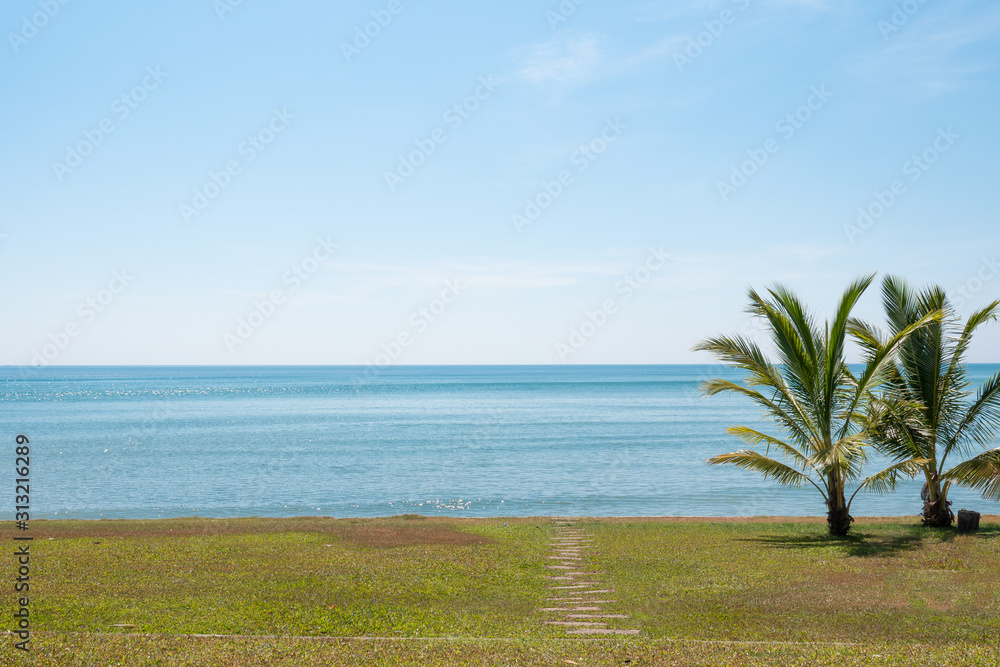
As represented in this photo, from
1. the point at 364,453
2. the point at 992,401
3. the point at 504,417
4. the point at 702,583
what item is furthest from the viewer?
the point at 504,417

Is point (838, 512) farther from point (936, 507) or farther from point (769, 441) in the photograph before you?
point (936, 507)

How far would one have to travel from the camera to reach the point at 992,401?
17406mm

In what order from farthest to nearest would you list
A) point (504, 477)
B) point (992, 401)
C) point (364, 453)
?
point (364, 453), point (504, 477), point (992, 401)

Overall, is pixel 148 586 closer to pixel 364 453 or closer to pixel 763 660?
pixel 763 660

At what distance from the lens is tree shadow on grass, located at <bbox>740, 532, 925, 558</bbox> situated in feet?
50.3

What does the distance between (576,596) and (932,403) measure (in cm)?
1135

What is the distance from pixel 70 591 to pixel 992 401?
19.9m

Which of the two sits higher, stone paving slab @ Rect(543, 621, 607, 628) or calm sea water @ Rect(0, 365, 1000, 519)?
stone paving slab @ Rect(543, 621, 607, 628)

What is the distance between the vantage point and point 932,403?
17641 mm

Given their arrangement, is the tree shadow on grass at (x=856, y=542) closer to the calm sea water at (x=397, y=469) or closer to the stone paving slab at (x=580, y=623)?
the stone paving slab at (x=580, y=623)

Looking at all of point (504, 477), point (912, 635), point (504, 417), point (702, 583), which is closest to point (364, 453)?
point (504, 477)

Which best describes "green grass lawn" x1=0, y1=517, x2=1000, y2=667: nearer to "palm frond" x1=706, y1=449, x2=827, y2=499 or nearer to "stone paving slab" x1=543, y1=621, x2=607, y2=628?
"stone paving slab" x1=543, y1=621, x2=607, y2=628

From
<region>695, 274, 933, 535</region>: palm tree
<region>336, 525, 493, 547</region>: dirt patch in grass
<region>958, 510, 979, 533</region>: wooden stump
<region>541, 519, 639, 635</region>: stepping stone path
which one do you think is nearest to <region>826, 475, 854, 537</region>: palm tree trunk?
<region>695, 274, 933, 535</region>: palm tree

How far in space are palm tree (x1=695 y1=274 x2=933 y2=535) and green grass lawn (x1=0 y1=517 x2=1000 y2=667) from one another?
1486 millimetres
